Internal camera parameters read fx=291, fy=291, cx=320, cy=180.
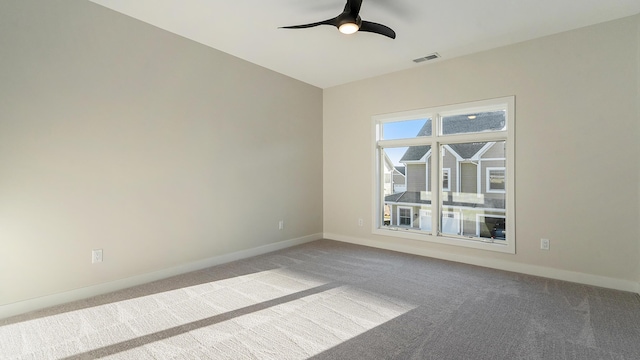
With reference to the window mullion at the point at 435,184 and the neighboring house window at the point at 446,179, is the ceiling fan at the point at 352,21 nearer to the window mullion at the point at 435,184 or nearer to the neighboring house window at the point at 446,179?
the window mullion at the point at 435,184

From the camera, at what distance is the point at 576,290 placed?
10.3ft

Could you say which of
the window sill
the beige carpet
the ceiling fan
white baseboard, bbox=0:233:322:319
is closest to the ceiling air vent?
the ceiling fan

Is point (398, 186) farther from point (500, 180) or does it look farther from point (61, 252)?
point (61, 252)

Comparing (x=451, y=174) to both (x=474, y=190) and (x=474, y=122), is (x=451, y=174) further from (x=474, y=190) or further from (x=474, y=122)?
(x=474, y=122)

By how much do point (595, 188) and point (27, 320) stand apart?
18.8 feet

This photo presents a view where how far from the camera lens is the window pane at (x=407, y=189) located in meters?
4.68

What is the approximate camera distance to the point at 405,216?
16.2 ft

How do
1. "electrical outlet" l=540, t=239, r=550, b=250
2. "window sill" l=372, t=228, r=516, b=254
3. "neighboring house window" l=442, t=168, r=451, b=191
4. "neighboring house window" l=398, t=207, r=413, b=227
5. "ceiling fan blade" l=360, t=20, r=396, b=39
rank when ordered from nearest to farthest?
"ceiling fan blade" l=360, t=20, r=396, b=39 → "electrical outlet" l=540, t=239, r=550, b=250 → "window sill" l=372, t=228, r=516, b=254 → "neighboring house window" l=442, t=168, r=451, b=191 → "neighboring house window" l=398, t=207, r=413, b=227

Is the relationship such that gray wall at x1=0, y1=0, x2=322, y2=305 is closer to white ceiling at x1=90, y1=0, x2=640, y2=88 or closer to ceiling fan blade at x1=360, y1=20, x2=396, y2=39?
white ceiling at x1=90, y1=0, x2=640, y2=88

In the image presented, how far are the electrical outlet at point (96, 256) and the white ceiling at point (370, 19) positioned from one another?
252 centimetres

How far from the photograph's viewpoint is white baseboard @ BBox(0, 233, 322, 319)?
101 inches

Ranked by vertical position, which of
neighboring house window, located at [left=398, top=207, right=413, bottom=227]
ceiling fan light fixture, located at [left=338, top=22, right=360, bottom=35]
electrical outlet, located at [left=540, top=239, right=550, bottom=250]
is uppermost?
ceiling fan light fixture, located at [left=338, top=22, right=360, bottom=35]

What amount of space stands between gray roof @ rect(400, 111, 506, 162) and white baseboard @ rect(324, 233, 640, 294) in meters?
1.47

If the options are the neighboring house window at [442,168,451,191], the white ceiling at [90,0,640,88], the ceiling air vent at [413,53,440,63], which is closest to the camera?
the white ceiling at [90,0,640,88]
